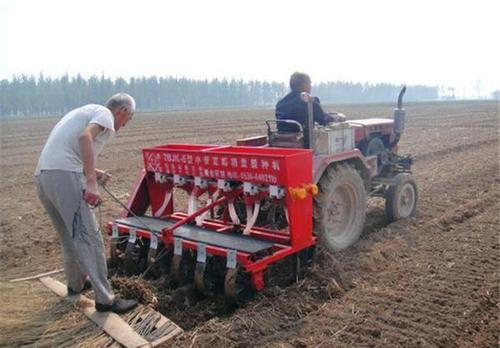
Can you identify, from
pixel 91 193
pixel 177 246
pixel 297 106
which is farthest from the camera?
pixel 297 106

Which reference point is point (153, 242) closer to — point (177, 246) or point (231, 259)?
point (177, 246)

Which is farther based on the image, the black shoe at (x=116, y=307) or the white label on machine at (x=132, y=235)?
the white label on machine at (x=132, y=235)

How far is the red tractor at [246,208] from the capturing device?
4.08 meters

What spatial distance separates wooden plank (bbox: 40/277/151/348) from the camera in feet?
11.1

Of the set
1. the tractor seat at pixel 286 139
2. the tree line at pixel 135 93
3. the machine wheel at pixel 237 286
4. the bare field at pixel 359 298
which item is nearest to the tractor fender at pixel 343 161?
the tractor seat at pixel 286 139

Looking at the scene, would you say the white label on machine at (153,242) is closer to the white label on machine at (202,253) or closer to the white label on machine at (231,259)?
the white label on machine at (202,253)

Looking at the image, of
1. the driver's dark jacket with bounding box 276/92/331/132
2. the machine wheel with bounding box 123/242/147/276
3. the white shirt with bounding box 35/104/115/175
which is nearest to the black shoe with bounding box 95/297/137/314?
the machine wheel with bounding box 123/242/147/276

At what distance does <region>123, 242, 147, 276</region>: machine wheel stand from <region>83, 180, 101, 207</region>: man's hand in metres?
1.15

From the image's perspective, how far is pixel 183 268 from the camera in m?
4.30

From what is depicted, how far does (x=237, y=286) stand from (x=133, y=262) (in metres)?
1.28

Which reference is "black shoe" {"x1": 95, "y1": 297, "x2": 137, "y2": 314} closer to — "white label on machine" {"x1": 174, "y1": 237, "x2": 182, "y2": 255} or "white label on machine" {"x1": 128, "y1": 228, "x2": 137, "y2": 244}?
"white label on machine" {"x1": 174, "y1": 237, "x2": 182, "y2": 255}

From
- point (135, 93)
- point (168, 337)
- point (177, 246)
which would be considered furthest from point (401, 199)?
point (135, 93)

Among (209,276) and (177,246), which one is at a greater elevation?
(177,246)

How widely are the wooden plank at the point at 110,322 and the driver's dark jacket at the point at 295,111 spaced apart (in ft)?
9.18
